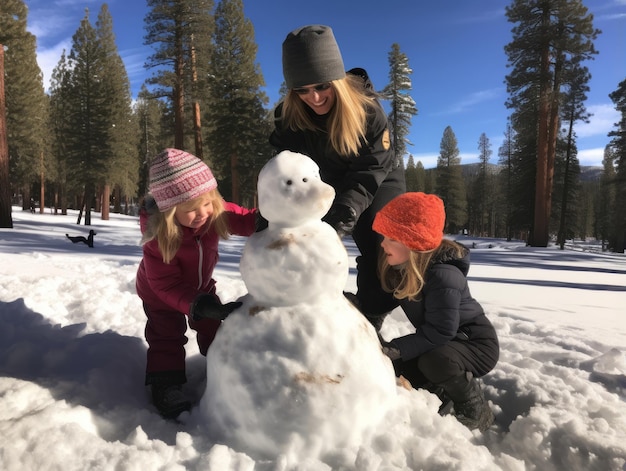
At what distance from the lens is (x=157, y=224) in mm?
2094

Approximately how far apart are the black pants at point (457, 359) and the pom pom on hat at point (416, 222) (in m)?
0.53

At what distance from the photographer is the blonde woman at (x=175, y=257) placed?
2.05m

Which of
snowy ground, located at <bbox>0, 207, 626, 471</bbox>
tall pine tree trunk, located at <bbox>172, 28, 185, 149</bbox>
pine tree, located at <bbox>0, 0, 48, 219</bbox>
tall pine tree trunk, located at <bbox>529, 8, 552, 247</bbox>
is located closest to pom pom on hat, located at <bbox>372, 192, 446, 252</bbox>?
snowy ground, located at <bbox>0, 207, 626, 471</bbox>

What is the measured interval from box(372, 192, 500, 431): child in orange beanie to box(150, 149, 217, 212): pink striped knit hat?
99 centimetres

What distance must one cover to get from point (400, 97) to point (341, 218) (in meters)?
25.3

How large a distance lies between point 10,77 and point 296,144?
943 inches

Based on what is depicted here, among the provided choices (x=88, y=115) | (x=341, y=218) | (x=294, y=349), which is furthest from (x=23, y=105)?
(x=294, y=349)

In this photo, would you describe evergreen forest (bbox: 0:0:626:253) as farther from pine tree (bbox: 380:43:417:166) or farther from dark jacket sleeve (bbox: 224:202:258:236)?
dark jacket sleeve (bbox: 224:202:258:236)

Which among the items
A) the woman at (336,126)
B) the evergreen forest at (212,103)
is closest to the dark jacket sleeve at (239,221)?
the woman at (336,126)

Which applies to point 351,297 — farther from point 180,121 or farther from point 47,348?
point 180,121

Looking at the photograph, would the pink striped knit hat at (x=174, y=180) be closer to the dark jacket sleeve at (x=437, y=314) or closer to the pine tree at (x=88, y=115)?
the dark jacket sleeve at (x=437, y=314)

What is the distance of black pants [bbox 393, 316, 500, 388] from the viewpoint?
6.51ft

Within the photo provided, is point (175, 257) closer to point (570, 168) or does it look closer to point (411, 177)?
point (570, 168)

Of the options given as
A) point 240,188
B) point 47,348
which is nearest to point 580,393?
point 47,348
